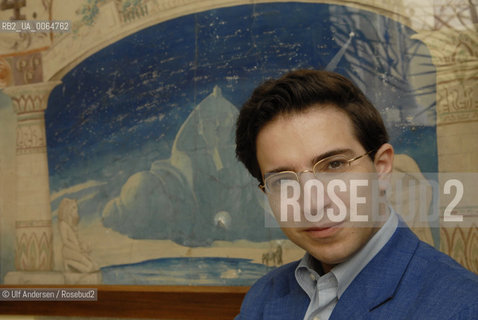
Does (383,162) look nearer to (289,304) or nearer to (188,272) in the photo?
(289,304)

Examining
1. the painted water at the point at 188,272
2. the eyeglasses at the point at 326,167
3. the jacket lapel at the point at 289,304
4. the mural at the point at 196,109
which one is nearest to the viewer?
the eyeglasses at the point at 326,167

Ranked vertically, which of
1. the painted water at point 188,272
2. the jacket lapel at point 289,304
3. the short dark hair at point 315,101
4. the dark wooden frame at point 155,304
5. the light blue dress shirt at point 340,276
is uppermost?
the short dark hair at point 315,101

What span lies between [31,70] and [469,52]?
2.26 m

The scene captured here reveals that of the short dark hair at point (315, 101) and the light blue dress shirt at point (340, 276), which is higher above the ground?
A: the short dark hair at point (315, 101)

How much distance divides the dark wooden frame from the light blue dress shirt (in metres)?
1.13

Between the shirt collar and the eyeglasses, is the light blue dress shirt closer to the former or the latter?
the shirt collar

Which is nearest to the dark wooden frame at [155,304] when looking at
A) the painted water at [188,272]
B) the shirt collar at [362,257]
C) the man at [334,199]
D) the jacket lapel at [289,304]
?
the painted water at [188,272]

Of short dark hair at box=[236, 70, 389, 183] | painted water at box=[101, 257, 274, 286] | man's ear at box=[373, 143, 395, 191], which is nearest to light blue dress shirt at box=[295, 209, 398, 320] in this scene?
man's ear at box=[373, 143, 395, 191]

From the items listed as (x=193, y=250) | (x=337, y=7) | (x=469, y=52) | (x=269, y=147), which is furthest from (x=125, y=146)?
(x=469, y=52)

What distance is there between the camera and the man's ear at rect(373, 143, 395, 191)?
145 centimetres

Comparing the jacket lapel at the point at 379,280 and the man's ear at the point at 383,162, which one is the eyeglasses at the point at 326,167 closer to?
the man's ear at the point at 383,162

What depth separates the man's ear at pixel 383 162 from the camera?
1.45 meters

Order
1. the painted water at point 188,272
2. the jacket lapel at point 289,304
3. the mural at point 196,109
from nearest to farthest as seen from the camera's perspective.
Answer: the jacket lapel at point 289,304
the mural at point 196,109
the painted water at point 188,272

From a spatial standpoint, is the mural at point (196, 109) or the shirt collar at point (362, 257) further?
the mural at point (196, 109)
